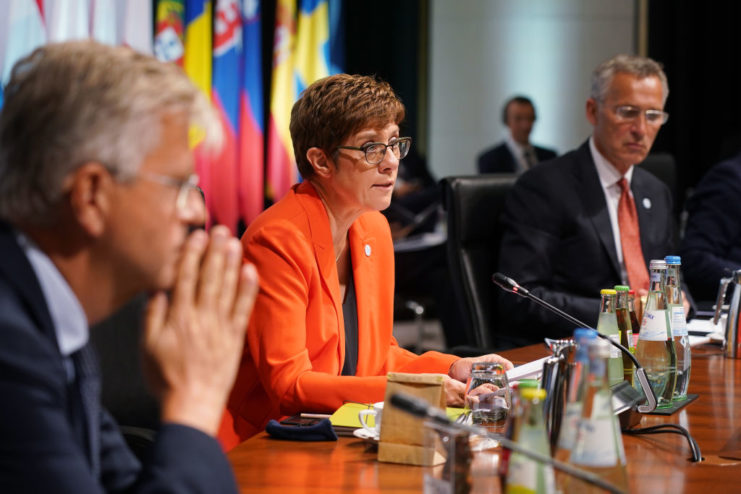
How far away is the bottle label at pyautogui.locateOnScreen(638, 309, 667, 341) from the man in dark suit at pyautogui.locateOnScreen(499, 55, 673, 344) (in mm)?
900

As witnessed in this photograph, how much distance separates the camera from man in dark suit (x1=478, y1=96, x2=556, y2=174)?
234 inches

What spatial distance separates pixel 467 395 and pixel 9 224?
0.90 meters

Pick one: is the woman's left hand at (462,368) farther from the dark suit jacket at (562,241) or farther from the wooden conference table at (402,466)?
the dark suit jacket at (562,241)

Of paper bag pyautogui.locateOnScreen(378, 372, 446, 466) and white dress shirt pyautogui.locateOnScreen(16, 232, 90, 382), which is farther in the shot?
paper bag pyautogui.locateOnScreen(378, 372, 446, 466)

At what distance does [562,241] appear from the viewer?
299 cm

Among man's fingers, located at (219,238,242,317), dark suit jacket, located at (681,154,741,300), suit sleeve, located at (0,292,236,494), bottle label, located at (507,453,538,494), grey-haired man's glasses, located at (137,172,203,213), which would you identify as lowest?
dark suit jacket, located at (681,154,741,300)

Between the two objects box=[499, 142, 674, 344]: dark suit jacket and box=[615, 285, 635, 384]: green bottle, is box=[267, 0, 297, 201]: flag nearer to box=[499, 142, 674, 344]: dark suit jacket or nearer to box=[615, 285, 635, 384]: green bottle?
box=[499, 142, 674, 344]: dark suit jacket

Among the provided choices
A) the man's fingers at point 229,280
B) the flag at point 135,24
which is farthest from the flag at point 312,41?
the man's fingers at point 229,280

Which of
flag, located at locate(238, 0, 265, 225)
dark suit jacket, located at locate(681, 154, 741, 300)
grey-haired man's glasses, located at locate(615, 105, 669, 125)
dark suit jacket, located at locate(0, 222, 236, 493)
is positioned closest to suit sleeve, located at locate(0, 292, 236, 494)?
dark suit jacket, located at locate(0, 222, 236, 493)

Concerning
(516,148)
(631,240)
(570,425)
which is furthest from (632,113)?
(516,148)

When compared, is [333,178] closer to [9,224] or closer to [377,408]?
[377,408]

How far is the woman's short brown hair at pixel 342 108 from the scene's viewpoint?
2062 mm

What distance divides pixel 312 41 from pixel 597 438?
4.65 meters

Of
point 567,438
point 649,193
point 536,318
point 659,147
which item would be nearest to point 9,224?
point 567,438
